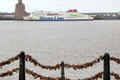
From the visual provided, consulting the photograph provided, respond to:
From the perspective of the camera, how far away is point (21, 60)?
9.23 m

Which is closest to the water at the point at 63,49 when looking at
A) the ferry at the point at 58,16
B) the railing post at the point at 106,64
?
the railing post at the point at 106,64

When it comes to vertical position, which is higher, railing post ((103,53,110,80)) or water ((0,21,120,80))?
railing post ((103,53,110,80))

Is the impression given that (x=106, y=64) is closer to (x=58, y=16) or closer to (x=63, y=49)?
(x=63, y=49)

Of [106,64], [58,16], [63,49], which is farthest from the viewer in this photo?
[58,16]

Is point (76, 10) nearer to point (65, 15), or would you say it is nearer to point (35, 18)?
point (65, 15)

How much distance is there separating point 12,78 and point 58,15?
482 ft

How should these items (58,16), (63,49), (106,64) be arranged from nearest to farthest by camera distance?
(106,64) → (63,49) → (58,16)

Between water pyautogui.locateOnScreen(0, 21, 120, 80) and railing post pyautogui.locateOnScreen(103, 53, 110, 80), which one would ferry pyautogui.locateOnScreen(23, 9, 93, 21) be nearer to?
water pyautogui.locateOnScreen(0, 21, 120, 80)

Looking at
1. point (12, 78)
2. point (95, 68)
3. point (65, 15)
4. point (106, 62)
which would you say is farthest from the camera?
point (65, 15)

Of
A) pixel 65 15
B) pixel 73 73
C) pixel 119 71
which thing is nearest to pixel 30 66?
pixel 73 73

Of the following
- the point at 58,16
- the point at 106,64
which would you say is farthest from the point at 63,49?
the point at 58,16

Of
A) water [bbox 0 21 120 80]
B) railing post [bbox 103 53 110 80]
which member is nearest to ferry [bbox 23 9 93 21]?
water [bbox 0 21 120 80]

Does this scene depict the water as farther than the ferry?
No

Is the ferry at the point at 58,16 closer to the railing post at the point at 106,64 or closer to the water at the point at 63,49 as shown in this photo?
the water at the point at 63,49
